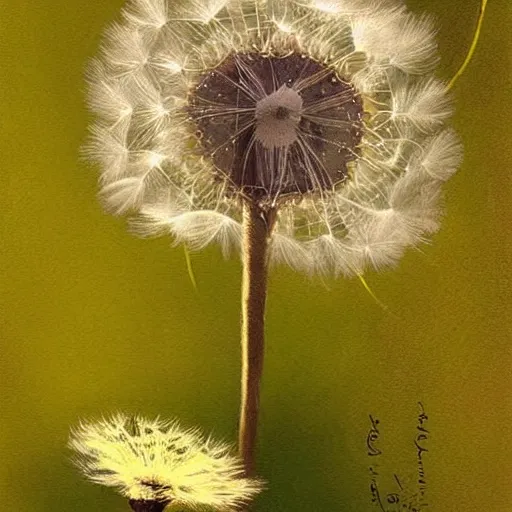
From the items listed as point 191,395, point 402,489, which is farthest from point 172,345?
point 402,489

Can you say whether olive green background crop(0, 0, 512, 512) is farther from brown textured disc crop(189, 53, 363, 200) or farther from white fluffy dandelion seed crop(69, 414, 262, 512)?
brown textured disc crop(189, 53, 363, 200)

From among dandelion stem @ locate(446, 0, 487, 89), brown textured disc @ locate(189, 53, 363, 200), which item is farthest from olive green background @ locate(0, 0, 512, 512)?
brown textured disc @ locate(189, 53, 363, 200)

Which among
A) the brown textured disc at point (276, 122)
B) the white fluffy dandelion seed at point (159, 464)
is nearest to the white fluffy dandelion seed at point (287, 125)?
the brown textured disc at point (276, 122)

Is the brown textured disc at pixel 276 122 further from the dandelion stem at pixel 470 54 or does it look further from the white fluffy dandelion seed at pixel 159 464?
the white fluffy dandelion seed at pixel 159 464

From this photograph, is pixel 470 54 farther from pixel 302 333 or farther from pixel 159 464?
pixel 159 464

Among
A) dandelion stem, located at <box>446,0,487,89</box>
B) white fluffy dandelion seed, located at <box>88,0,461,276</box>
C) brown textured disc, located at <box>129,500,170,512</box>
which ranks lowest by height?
brown textured disc, located at <box>129,500,170,512</box>
